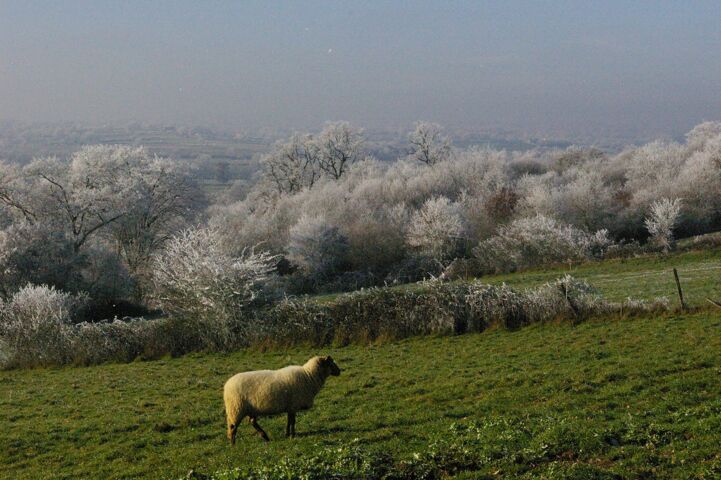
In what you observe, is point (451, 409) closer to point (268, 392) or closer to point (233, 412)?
point (268, 392)

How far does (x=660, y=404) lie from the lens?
545 inches

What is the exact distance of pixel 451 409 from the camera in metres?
15.5

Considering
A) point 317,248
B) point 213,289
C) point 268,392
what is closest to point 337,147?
point 317,248

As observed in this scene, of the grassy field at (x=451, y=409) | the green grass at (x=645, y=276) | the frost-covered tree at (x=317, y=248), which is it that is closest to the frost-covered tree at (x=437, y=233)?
the frost-covered tree at (x=317, y=248)

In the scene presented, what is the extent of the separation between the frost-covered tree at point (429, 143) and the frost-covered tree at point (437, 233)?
127ft

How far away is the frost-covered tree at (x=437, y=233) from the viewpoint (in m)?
63.5

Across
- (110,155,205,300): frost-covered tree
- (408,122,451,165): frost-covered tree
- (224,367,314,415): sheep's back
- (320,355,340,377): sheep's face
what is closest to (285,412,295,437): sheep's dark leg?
(224,367,314,415): sheep's back

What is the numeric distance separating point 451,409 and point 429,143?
9176 centimetres

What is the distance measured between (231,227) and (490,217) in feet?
104

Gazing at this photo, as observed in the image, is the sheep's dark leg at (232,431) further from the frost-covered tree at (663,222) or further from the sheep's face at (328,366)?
the frost-covered tree at (663,222)

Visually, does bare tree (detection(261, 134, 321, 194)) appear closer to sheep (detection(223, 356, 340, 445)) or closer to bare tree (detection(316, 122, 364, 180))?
bare tree (detection(316, 122, 364, 180))

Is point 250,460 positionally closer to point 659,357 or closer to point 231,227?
point 659,357

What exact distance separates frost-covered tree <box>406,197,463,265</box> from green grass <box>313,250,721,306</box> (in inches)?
479

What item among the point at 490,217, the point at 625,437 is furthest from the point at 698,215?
the point at 625,437
